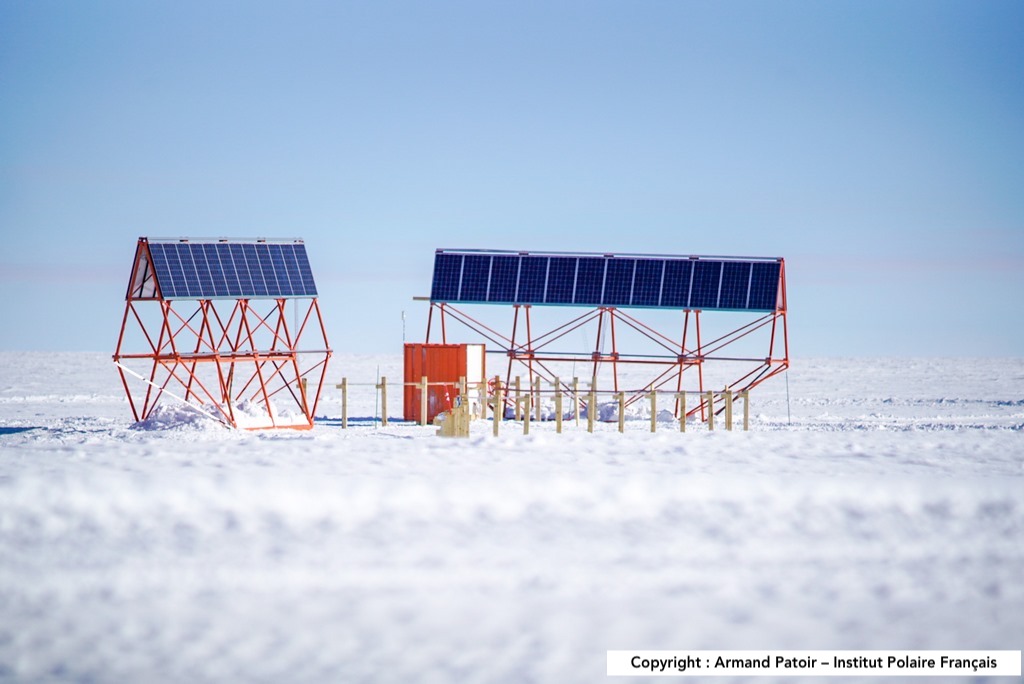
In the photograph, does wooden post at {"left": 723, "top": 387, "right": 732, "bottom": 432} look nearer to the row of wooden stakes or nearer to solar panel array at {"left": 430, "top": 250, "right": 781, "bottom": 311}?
the row of wooden stakes

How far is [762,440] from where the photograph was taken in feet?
95.6

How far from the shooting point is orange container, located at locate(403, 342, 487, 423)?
3631 cm

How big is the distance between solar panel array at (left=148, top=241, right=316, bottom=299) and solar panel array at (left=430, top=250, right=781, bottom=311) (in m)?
6.25

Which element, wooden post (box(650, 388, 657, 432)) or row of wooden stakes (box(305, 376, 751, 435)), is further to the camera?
wooden post (box(650, 388, 657, 432))

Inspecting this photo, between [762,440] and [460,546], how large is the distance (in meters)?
11.7

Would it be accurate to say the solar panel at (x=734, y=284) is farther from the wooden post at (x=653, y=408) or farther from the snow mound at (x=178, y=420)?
the snow mound at (x=178, y=420)

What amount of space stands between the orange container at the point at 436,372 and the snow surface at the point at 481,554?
8.57 meters

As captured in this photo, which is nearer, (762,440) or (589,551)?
(589,551)

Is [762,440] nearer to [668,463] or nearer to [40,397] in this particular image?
[668,463]

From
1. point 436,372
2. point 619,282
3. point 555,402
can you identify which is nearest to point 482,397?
point 436,372

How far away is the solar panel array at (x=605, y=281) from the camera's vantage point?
37.7 m

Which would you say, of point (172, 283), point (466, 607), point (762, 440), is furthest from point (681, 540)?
point (172, 283)

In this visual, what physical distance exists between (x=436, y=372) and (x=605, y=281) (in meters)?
6.16

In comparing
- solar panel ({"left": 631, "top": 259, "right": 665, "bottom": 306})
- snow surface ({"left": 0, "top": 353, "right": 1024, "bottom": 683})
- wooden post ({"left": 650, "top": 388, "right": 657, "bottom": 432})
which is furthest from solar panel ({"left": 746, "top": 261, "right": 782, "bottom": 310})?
snow surface ({"left": 0, "top": 353, "right": 1024, "bottom": 683})
